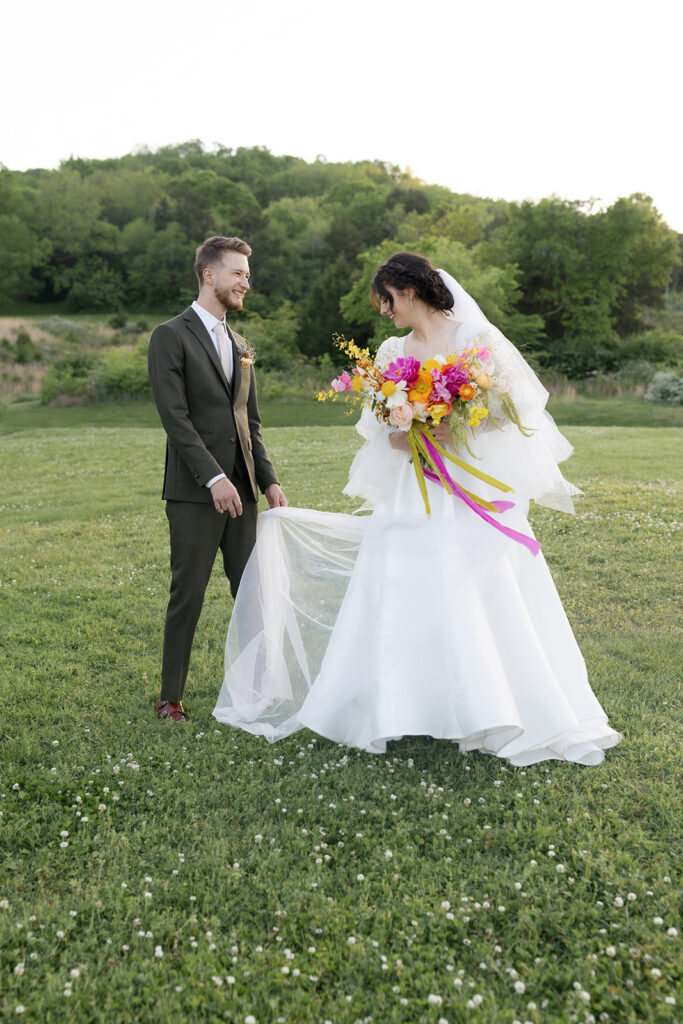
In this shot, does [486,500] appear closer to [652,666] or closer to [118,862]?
[652,666]

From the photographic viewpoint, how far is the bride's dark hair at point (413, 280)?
16.2 feet

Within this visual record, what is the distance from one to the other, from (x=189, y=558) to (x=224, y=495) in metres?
0.53

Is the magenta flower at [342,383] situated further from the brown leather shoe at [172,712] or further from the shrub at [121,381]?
the shrub at [121,381]

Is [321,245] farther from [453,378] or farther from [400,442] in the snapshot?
[453,378]

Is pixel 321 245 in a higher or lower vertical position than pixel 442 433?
higher

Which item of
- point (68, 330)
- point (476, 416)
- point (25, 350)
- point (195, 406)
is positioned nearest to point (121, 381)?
point (25, 350)

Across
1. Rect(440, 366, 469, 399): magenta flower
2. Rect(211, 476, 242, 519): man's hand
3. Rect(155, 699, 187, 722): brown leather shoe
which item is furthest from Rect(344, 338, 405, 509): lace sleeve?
Rect(155, 699, 187, 722): brown leather shoe

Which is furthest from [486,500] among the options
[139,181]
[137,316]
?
[139,181]

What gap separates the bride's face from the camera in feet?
16.5

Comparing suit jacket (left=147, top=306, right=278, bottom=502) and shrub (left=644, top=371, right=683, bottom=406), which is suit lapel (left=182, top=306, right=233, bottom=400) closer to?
suit jacket (left=147, top=306, right=278, bottom=502)

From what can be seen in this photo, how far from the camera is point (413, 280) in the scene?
195 inches

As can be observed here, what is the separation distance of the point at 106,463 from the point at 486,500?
1531 cm

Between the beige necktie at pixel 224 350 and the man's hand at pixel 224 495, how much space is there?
792 mm

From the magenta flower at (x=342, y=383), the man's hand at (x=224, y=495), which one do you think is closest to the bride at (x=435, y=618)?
the magenta flower at (x=342, y=383)
